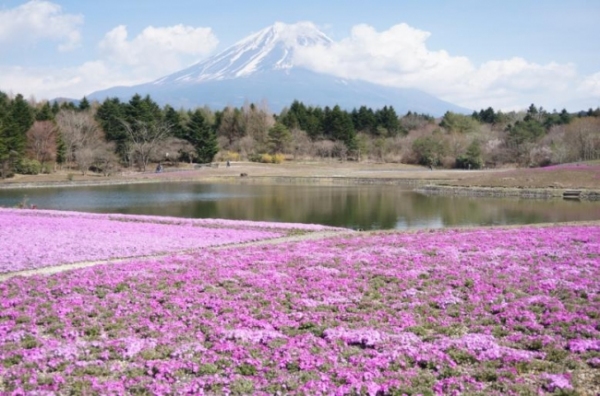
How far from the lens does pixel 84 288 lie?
530 inches

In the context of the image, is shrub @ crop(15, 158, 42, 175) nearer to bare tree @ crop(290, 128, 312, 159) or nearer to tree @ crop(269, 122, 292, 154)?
tree @ crop(269, 122, 292, 154)

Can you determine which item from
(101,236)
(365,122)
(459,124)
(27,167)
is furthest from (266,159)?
(101,236)

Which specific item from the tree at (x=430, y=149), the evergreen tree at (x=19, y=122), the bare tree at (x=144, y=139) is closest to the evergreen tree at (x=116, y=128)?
the bare tree at (x=144, y=139)

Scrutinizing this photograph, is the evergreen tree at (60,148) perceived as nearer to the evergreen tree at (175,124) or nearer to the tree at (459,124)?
the evergreen tree at (175,124)

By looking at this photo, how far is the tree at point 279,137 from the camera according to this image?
10994cm

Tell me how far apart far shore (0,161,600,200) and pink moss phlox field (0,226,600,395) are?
42502mm

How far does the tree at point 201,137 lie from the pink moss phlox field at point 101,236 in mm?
69285

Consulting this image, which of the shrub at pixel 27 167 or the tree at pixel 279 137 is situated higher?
the tree at pixel 279 137

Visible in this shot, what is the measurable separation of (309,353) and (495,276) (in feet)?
24.9

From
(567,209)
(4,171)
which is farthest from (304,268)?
(4,171)

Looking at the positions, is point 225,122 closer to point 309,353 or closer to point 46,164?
point 46,164

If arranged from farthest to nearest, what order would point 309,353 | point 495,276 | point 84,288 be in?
point 495,276 → point 84,288 → point 309,353

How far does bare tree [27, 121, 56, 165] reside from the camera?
8381 centimetres

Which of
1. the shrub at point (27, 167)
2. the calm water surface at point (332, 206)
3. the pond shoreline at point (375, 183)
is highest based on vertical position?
the shrub at point (27, 167)
